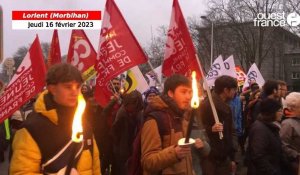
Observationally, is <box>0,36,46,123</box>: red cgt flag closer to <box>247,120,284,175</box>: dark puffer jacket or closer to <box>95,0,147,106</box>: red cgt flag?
<box>95,0,147,106</box>: red cgt flag

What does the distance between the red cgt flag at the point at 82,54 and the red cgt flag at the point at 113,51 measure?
1.76 meters

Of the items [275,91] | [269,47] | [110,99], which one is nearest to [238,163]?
[275,91]

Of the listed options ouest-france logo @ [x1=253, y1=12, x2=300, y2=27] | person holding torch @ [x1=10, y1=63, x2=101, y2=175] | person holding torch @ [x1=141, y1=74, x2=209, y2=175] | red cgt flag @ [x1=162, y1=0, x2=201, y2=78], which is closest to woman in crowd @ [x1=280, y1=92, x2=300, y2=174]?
red cgt flag @ [x1=162, y1=0, x2=201, y2=78]

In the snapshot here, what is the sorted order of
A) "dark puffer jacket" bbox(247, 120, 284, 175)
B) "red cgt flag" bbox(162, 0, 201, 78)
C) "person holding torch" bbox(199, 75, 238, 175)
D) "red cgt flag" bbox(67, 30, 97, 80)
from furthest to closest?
"red cgt flag" bbox(67, 30, 97, 80) < "red cgt flag" bbox(162, 0, 201, 78) < "person holding torch" bbox(199, 75, 238, 175) < "dark puffer jacket" bbox(247, 120, 284, 175)

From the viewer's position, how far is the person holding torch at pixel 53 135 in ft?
8.50

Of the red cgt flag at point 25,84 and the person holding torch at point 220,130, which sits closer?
the person holding torch at point 220,130

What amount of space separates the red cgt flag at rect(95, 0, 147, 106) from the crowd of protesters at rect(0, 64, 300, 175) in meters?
0.38

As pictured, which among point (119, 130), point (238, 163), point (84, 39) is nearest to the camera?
point (119, 130)

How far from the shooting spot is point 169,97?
3.71m

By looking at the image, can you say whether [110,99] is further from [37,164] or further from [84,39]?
[37,164]

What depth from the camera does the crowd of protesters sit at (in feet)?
8.68

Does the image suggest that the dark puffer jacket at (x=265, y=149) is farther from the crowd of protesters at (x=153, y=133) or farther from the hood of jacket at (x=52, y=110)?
the hood of jacket at (x=52, y=110)

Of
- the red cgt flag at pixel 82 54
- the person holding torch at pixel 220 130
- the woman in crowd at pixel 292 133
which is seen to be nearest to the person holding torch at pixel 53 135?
the person holding torch at pixel 220 130

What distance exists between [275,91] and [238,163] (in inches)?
119
